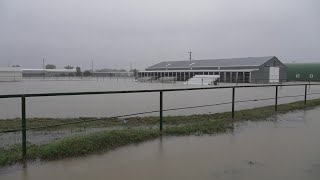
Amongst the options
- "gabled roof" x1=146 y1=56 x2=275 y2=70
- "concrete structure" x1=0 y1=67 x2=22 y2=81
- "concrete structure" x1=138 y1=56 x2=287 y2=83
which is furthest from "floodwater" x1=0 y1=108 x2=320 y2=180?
"concrete structure" x1=0 y1=67 x2=22 y2=81

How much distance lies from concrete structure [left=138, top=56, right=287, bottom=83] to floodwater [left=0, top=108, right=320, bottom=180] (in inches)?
2201

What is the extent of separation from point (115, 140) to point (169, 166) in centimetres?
182

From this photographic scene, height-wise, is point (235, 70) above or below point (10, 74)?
above

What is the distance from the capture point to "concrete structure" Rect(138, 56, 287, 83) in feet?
207

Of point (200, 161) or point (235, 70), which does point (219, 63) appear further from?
point (200, 161)

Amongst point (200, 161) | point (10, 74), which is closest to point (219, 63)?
point (10, 74)

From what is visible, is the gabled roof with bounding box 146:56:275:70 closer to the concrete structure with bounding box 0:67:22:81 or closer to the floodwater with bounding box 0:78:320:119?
the concrete structure with bounding box 0:67:22:81

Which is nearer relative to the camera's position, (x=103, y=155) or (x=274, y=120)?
(x=103, y=155)

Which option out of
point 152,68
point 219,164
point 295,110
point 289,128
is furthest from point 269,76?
point 219,164

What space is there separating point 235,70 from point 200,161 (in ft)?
200

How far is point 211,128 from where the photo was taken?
8781mm

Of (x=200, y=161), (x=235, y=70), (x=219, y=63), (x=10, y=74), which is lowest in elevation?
(x=200, y=161)

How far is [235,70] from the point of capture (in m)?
65.1

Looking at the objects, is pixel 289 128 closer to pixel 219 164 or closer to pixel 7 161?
pixel 219 164
